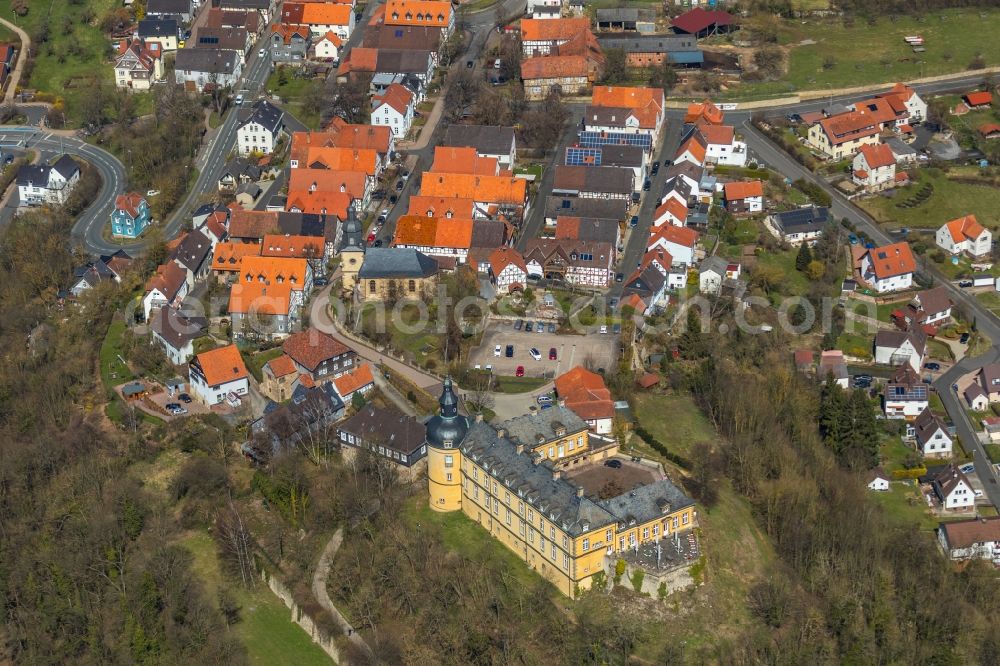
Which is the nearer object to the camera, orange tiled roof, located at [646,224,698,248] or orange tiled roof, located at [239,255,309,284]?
orange tiled roof, located at [239,255,309,284]

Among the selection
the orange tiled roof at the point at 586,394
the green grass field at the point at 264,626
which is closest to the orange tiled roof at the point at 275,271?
the orange tiled roof at the point at 586,394

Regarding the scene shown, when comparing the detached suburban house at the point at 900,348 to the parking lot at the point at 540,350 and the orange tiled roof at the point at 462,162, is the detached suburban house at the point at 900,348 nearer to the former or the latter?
the parking lot at the point at 540,350

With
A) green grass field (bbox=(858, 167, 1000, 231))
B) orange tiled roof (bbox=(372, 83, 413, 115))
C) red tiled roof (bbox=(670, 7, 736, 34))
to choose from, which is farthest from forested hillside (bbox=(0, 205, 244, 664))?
red tiled roof (bbox=(670, 7, 736, 34))

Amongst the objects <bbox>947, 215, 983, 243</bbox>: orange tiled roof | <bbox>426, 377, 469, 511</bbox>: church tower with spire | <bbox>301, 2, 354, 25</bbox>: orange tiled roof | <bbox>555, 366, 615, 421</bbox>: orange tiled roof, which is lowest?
<bbox>947, 215, 983, 243</bbox>: orange tiled roof

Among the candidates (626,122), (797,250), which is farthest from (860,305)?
(626,122)

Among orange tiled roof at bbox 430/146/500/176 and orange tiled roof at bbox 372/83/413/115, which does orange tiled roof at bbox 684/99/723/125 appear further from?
orange tiled roof at bbox 372/83/413/115

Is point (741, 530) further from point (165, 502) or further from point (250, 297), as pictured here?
point (250, 297)

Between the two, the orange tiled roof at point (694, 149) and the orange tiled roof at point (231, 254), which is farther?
the orange tiled roof at point (694, 149)

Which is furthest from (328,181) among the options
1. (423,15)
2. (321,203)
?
(423,15)
